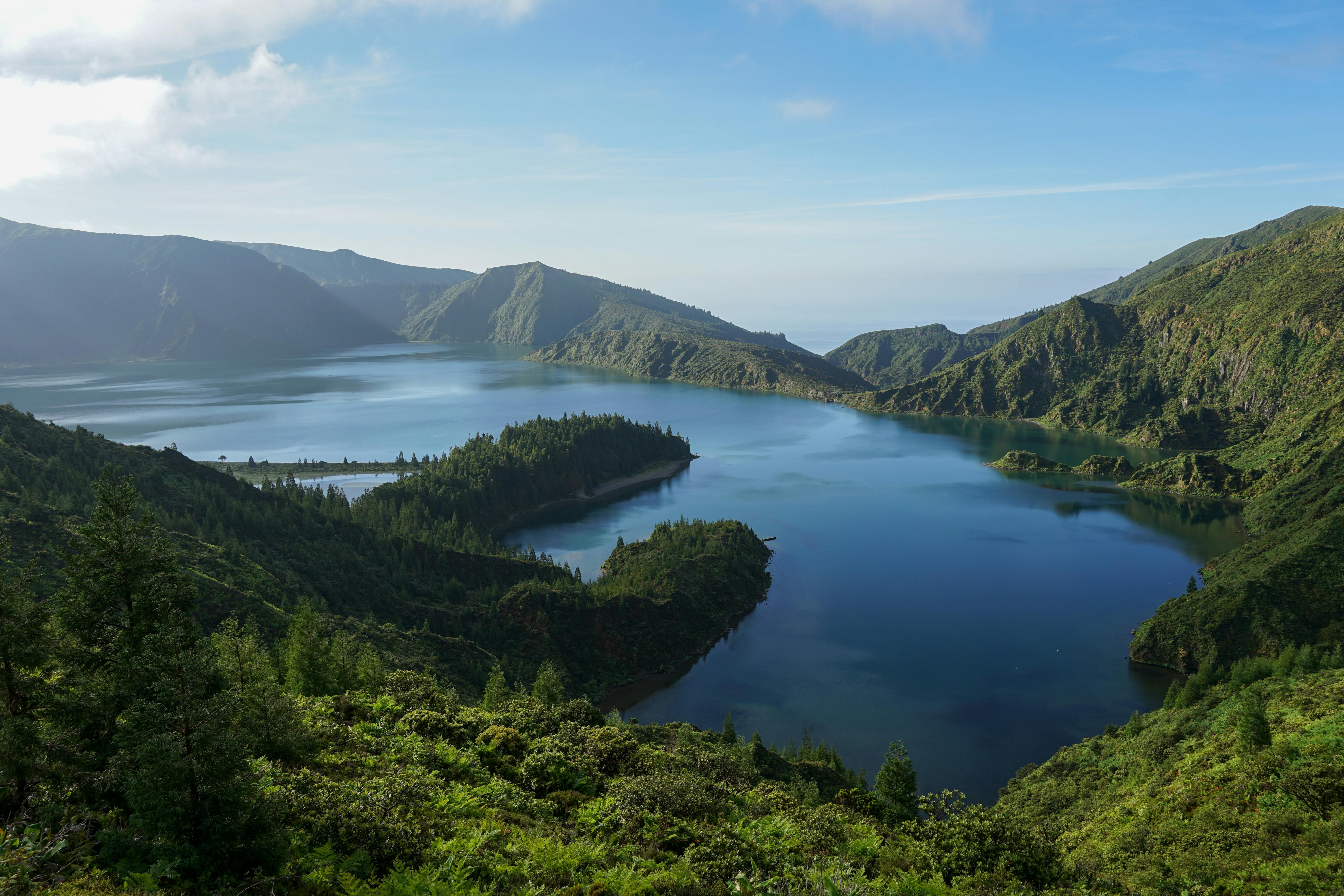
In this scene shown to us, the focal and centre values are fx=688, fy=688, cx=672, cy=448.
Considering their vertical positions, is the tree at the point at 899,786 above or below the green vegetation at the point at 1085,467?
below

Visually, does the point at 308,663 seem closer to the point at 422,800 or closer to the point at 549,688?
the point at 549,688

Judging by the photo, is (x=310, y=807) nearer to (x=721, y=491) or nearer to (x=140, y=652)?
(x=140, y=652)

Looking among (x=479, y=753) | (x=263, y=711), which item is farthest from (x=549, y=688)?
(x=263, y=711)

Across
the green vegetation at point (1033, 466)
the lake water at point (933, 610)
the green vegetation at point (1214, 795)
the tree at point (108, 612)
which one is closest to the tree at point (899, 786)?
the green vegetation at point (1214, 795)

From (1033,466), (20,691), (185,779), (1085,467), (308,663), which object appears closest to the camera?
(185,779)

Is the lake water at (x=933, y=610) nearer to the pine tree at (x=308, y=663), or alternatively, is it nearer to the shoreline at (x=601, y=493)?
the shoreline at (x=601, y=493)

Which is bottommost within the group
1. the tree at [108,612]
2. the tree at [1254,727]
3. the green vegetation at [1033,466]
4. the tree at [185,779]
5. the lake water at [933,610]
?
the lake water at [933,610]

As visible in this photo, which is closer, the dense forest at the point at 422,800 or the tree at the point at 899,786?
the dense forest at the point at 422,800
